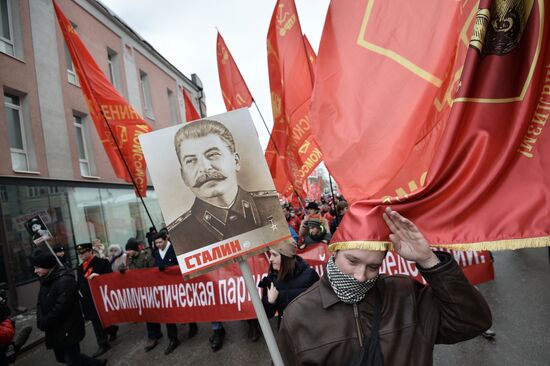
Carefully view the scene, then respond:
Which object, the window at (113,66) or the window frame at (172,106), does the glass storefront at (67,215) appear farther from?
the window frame at (172,106)

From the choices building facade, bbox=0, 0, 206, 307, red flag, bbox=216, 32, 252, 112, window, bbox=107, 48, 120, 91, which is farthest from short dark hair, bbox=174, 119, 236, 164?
window, bbox=107, 48, 120, 91

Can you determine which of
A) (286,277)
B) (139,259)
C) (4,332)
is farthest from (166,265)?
(286,277)

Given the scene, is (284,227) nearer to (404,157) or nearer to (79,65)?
(404,157)

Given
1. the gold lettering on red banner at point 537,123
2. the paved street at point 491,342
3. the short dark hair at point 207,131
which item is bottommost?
the paved street at point 491,342

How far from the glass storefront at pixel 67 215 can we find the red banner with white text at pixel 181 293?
3481mm

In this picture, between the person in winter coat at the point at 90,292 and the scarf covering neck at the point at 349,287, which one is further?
the person in winter coat at the point at 90,292

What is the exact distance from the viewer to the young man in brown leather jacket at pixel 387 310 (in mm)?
1386

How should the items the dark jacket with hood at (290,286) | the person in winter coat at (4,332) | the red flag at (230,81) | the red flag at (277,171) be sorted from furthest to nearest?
the red flag at (277,171), the red flag at (230,81), the person in winter coat at (4,332), the dark jacket with hood at (290,286)

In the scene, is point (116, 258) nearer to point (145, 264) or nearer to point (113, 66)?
point (145, 264)

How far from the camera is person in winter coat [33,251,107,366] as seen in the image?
4160 millimetres

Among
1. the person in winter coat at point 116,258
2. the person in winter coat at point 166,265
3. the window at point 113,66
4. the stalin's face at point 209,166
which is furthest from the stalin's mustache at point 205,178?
the window at point 113,66

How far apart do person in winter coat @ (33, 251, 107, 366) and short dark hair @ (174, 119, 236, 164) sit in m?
3.55

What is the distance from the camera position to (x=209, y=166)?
1.90 meters

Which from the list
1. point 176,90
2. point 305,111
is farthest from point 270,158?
point 176,90
